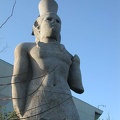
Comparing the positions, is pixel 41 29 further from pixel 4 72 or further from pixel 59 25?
pixel 4 72

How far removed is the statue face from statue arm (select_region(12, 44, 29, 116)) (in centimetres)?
44

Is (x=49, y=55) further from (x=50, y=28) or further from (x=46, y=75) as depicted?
(x=50, y=28)

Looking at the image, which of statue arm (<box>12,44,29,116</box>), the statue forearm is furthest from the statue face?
the statue forearm

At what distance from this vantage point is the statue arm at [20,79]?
17.3 ft

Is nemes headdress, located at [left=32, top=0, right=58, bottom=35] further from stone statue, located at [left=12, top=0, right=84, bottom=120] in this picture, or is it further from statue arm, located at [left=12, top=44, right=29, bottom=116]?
statue arm, located at [left=12, top=44, right=29, bottom=116]

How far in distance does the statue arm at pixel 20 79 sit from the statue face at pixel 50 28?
435 mm

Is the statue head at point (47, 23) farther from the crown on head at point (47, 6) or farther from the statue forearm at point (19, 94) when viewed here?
the statue forearm at point (19, 94)

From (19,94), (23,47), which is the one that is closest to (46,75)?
(19,94)

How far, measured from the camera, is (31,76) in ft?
18.5

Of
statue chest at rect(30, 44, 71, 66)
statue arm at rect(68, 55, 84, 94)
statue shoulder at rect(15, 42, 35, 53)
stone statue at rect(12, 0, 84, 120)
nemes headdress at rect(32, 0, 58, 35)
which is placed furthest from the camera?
nemes headdress at rect(32, 0, 58, 35)

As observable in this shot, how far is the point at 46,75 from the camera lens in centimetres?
539

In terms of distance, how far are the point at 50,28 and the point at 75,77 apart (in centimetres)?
88

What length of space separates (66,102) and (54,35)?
114 centimetres

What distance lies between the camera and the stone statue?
522cm
